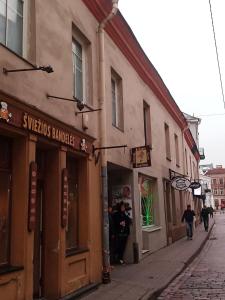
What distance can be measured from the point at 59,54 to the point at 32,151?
7.61 feet

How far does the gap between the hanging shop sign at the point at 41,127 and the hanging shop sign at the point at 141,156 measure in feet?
11.3

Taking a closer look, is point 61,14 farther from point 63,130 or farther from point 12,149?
point 12,149

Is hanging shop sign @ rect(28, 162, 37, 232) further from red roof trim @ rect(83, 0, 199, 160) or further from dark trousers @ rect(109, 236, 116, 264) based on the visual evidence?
dark trousers @ rect(109, 236, 116, 264)

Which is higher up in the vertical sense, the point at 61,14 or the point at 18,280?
the point at 61,14

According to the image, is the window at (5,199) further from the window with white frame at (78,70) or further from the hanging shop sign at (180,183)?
the hanging shop sign at (180,183)

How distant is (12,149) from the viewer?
7289mm

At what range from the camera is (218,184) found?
114812 millimetres

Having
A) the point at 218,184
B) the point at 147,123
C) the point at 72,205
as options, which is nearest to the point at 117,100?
the point at 147,123

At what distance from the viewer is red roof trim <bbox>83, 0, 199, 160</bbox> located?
1107cm

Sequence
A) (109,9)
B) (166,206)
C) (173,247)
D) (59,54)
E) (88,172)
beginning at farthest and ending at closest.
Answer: (166,206) < (173,247) < (109,9) < (88,172) < (59,54)

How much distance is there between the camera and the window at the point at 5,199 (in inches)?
273

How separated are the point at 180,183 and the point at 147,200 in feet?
9.75

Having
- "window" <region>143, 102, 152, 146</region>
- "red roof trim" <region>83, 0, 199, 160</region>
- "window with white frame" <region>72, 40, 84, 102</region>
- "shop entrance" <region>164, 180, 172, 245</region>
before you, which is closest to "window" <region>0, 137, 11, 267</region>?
"window with white frame" <region>72, 40, 84, 102</region>

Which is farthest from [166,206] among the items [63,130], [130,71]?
[63,130]
